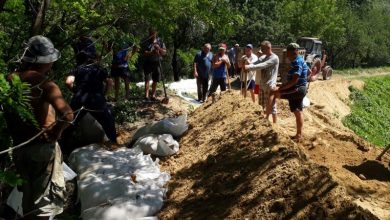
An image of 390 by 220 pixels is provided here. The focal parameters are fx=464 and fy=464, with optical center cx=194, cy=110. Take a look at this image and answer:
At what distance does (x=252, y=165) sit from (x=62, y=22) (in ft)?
10.7

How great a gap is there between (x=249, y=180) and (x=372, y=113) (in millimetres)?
16775

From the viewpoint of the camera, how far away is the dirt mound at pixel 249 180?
3984 mm

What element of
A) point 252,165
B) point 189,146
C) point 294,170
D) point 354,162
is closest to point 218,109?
point 189,146

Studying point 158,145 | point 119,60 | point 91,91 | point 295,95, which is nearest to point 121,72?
point 119,60

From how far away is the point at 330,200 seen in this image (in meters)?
3.91

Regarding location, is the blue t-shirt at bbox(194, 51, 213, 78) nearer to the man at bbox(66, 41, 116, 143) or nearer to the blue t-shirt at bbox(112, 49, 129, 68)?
the blue t-shirt at bbox(112, 49, 129, 68)

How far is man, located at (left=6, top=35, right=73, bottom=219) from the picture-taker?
10.7ft

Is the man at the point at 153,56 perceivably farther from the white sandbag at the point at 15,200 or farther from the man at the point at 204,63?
the white sandbag at the point at 15,200

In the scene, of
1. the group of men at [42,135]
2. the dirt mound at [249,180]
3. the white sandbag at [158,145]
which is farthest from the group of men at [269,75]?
the group of men at [42,135]

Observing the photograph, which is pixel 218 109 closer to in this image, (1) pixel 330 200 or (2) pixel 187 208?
(2) pixel 187 208

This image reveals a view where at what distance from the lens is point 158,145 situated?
6.20 m

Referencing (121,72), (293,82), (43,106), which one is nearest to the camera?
(43,106)

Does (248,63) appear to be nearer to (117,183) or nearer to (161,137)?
(161,137)

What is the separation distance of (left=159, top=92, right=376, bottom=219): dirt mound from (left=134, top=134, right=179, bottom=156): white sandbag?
130mm
